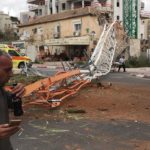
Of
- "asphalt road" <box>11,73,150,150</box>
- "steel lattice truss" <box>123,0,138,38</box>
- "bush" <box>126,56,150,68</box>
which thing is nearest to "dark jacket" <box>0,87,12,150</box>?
"asphalt road" <box>11,73,150,150</box>

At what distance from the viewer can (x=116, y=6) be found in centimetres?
7094

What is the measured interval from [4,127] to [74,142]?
16.3 ft

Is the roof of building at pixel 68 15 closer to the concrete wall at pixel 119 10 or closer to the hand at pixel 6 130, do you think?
the concrete wall at pixel 119 10

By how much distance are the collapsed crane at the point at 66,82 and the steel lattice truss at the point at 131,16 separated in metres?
41.7

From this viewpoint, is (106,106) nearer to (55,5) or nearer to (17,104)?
(17,104)

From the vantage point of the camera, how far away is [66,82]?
44.2 feet

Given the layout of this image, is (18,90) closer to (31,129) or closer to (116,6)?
(31,129)

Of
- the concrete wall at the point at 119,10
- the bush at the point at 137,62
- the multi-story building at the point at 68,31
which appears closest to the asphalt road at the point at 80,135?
the bush at the point at 137,62

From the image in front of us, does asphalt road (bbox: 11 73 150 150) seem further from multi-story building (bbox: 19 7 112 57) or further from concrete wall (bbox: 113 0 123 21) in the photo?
concrete wall (bbox: 113 0 123 21)

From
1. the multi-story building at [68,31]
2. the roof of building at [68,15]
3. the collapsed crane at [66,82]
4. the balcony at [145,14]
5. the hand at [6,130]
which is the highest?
the balcony at [145,14]

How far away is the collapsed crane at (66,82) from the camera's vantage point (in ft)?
35.3

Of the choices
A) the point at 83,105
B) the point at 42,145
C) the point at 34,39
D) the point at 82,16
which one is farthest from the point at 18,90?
the point at 34,39

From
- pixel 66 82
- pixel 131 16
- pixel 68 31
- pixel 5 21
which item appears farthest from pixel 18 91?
pixel 5 21

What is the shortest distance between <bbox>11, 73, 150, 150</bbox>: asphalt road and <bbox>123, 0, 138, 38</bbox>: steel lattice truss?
5313 centimetres
